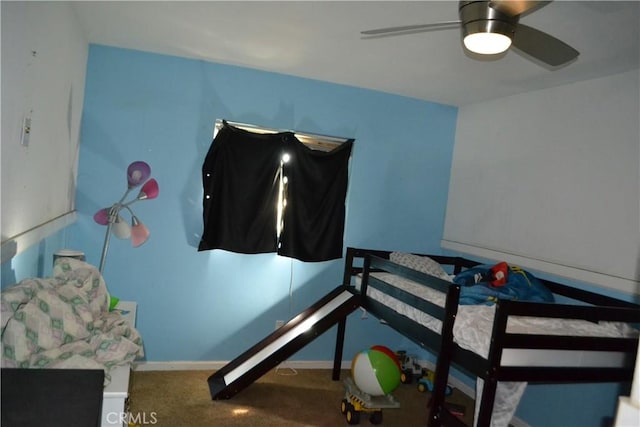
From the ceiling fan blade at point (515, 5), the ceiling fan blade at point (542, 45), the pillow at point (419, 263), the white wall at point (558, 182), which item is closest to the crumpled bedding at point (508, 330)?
the white wall at point (558, 182)

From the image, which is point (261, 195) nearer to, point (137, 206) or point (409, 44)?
point (137, 206)

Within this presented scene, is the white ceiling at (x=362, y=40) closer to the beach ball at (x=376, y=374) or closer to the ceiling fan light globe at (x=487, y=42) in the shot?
the ceiling fan light globe at (x=487, y=42)

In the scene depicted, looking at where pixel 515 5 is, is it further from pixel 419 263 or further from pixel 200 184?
pixel 200 184

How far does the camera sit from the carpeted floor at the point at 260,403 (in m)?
2.82

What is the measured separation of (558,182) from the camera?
3.10 metres

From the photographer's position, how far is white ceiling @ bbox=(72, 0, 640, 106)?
2.17 meters

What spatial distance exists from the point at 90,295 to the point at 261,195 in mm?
1716

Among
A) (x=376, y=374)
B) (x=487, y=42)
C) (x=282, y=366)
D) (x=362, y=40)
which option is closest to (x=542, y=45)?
(x=487, y=42)

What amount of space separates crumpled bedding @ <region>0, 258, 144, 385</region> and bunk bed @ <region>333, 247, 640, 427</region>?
4.83ft

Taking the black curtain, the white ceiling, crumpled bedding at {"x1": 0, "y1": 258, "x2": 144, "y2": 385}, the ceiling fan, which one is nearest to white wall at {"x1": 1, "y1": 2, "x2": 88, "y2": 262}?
crumpled bedding at {"x1": 0, "y1": 258, "x2": 144, "y2": 385}

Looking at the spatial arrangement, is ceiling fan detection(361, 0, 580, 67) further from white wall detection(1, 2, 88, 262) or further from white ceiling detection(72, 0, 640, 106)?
white wall detection(1, 2, 88, 262)

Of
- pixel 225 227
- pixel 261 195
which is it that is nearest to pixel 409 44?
pixel 261 195

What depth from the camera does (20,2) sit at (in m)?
1.68

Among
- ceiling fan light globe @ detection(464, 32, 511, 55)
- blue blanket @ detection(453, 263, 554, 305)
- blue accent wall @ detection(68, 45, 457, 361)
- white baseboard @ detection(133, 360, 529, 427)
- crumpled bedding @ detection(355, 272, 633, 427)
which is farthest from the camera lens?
white baseboard @ detection(133, 360, 529, 427)
